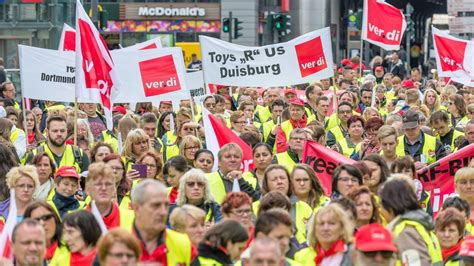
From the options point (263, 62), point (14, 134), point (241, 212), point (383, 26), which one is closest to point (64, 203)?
point (241, 212)

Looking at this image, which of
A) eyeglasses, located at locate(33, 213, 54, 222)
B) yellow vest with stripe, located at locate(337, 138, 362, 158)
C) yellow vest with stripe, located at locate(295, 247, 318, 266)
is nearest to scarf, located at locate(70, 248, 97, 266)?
eyeglasses, located at locate(33, 213, 54, 222)

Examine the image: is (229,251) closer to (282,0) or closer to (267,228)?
(267,228)

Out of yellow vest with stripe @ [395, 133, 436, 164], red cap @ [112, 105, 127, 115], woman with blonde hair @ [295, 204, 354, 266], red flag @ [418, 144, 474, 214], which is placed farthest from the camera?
red cap @ [112, 105, 127, 115]

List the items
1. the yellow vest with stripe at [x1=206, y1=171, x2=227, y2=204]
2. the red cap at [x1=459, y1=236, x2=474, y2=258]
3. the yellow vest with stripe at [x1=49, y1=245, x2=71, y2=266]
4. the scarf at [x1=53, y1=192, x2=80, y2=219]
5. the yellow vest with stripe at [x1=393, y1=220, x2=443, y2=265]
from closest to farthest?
1. the yellow vest with stripe at [x1=393, y1=220, x2=443, y2=265]
2. the yellow vest with stripe at [x1=49, y1=245, x2=71, y2=266]
3. the red cap at [x1=459, y1=236, x2=474, y2=258]
4. the scarf at [x1=53, y1=192, x2=80, y2=219]
5. the yellow vest with stripe at [x1=206, y1=171, x2=227, y2=204]

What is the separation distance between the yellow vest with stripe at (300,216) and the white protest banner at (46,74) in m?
7.78

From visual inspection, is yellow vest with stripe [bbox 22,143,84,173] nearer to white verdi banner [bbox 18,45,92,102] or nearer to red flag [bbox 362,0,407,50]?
→ white verdi banner [bbox 18,45,92,102]

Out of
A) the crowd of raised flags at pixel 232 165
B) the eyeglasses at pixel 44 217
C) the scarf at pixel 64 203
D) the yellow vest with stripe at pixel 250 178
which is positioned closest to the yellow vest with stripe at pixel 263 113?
the crowd of raised flags at pixel 232 165

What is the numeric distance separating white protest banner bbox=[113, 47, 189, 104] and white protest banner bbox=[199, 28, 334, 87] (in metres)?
1.53

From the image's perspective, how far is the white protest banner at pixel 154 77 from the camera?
19.6 m

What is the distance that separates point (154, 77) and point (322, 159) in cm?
512

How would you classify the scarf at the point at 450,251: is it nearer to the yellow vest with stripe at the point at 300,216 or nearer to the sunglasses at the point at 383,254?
the yellow vest with stripe at the point at 300,216

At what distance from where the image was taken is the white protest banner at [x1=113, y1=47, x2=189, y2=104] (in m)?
19.6

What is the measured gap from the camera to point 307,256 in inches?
395

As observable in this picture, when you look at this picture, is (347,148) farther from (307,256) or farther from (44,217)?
(307,256)
